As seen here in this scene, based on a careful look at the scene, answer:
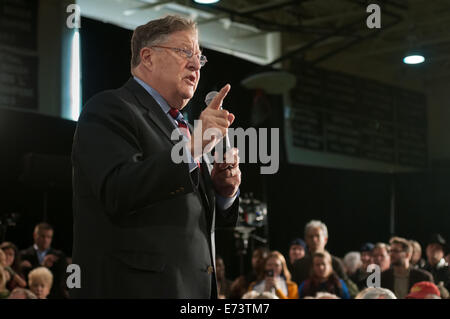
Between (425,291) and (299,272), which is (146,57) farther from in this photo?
Answer: (299,272)

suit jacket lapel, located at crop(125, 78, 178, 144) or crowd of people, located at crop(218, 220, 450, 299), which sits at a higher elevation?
suit jacket lapel, located at crop(125, 78, 178, 144)

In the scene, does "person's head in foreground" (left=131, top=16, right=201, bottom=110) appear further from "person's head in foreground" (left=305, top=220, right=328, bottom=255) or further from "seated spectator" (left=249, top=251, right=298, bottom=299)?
"person's head in foreground" (left=305, top=220, right=328, bottom=255)

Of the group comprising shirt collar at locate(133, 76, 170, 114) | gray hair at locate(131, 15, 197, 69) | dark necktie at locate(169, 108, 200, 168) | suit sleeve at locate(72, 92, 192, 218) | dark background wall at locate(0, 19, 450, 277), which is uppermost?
dark background wall at locate(0, 19, 450, 277)

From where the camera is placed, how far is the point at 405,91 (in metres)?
9.50

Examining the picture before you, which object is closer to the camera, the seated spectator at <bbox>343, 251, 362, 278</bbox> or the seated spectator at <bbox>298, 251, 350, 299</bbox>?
the seated spectator at <bbox>298, 251, 350, 299</bbox>

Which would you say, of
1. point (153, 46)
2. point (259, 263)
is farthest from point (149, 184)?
point (259, 263)

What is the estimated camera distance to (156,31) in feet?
4.35

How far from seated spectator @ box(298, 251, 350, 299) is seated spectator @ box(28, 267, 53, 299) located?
5.81 feet

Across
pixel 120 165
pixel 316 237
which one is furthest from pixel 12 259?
pixel 120 165

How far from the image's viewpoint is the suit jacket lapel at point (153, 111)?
4.10 ft

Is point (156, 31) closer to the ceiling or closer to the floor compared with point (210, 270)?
closer to the ceiling

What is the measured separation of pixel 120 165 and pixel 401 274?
3.95 meters

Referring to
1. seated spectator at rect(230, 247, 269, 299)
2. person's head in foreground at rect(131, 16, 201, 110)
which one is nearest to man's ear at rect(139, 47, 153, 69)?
person's head in foreground at rect(131, 16, 201, 110)

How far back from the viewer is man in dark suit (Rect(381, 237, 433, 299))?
4.55 m
